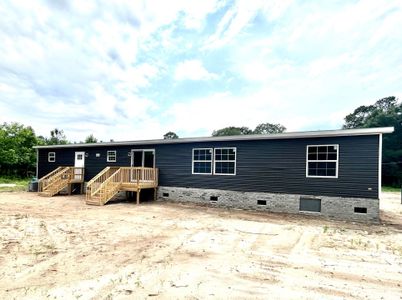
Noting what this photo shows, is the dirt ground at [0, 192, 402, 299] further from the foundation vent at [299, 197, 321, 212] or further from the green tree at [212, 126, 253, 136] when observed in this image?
the green tree at [212, 126, 253, 136]

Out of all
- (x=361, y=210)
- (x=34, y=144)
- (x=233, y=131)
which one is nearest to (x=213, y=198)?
(x=361, y=210)

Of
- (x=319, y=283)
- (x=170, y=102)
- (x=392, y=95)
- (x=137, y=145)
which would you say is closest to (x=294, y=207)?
(x=319, y=283)

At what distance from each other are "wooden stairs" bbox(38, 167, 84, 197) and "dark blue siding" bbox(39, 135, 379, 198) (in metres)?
3.36

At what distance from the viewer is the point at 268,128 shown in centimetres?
5575

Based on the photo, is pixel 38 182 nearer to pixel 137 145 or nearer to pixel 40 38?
pixel 137 145

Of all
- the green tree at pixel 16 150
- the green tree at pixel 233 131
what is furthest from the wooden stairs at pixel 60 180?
the green tree at pixel 233 131

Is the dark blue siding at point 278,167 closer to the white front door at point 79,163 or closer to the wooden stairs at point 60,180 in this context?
the white front door at point 79,163

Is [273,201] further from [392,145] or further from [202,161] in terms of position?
[392,145]

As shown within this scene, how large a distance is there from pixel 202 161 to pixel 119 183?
166 inches

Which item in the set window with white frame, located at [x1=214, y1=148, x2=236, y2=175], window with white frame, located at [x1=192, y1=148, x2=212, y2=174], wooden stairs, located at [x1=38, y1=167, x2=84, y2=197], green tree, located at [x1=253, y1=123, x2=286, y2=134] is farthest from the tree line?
window with white frame, located at [x1=214, y1=148, x2=236, y2=175]

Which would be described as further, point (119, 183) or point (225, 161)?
point (119, 183)

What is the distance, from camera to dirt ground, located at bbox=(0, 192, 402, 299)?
10.6ft

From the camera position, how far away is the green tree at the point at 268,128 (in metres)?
54.2

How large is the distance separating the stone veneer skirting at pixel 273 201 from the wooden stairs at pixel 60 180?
6.12 m
